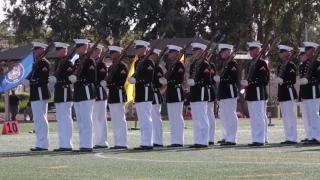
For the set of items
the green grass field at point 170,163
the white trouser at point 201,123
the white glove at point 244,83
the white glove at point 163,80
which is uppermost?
the white glove at point 163,80

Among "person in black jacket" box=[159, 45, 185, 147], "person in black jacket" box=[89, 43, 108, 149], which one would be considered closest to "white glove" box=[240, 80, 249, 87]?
"person in black jacket" box=[159, 45, 185, 147]

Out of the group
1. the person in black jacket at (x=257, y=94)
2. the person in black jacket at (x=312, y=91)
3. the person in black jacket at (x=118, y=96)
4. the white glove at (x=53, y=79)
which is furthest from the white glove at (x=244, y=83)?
the white glove at (x=53, y=79)

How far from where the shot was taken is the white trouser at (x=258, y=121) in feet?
60.0

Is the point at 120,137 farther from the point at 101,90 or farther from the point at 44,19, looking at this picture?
the point at 44,19

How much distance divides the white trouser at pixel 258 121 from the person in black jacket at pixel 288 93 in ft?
1.85

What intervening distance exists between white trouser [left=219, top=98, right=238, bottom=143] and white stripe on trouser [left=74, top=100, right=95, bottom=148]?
272 cm

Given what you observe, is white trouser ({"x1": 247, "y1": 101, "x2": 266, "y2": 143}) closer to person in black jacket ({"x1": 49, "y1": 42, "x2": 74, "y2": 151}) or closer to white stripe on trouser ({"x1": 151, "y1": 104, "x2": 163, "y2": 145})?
white stripe on trouser ({"x1": 151, "y1": 104, "x2": 163, "y2": 145})

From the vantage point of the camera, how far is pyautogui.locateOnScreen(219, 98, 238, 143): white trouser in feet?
60.9

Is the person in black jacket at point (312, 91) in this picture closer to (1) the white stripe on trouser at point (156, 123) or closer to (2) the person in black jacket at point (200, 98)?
(2) the person in black jacket at point (200, 98)

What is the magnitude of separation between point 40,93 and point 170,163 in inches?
161

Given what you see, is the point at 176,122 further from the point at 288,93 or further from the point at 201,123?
the point at 288,93

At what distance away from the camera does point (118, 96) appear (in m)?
17.9

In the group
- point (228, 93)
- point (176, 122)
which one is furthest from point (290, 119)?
point (176, 122)

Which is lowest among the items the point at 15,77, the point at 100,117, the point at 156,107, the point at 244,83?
the point at 100,117
